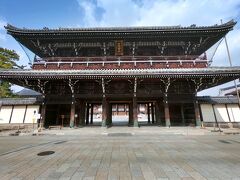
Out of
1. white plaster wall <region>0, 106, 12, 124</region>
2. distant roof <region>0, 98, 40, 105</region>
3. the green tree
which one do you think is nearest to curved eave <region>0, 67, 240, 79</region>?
distant roof <region>0, 98, 40, 105</region>

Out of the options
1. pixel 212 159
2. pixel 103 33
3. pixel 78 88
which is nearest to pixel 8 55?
pixel 78 88

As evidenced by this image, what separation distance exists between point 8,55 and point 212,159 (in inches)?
1238

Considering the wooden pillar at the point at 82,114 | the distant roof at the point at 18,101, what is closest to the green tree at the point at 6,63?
the distant roof at the point at 18,101

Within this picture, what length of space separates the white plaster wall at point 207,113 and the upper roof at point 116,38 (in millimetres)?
7894

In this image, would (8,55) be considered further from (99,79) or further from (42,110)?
(99,79)

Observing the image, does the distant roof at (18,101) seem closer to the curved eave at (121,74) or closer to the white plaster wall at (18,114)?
the white plaster wall at (18,114)

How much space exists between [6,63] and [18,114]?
10925 millimetres

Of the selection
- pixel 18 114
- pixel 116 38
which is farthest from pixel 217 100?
pixel 18 114

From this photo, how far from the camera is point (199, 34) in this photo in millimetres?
19078

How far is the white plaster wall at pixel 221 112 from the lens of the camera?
1933cm

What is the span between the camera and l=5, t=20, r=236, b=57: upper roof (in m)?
18.8

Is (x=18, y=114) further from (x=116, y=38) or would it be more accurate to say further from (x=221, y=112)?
(x=221, y=112)

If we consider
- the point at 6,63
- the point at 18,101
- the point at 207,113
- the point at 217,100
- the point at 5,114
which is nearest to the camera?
the point at 207,113

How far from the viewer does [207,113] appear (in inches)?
769
